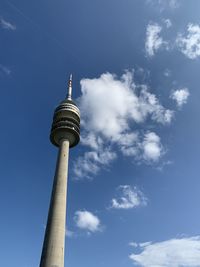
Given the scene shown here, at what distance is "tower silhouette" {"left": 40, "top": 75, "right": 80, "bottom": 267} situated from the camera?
4781cm

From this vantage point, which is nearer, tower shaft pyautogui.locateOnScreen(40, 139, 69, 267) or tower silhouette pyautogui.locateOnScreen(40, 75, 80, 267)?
tower shaft pyautogui.locateOnScreen(40, 139, 69, 267)

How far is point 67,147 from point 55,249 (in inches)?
818

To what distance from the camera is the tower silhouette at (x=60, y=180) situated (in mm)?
47812

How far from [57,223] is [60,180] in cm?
810

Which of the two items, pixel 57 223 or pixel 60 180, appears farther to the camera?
pixel 60 180

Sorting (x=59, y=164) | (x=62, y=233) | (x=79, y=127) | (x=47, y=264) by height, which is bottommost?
(x=47, y=264)

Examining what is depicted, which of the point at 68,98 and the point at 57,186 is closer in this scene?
the point at 57,186

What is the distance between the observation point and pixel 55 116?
2665 inches

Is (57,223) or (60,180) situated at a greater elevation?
(60,180)

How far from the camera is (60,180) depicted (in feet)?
182

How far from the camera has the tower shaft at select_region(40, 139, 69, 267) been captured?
4738cm

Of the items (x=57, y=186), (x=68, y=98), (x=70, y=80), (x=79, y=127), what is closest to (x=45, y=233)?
(x=57, y=186)

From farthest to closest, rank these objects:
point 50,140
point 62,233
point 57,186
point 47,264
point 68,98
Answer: point 68,98
point 50,140
point 57,186
point 62,233
point 47,264

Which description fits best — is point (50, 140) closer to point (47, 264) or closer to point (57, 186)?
point (57, 186)
